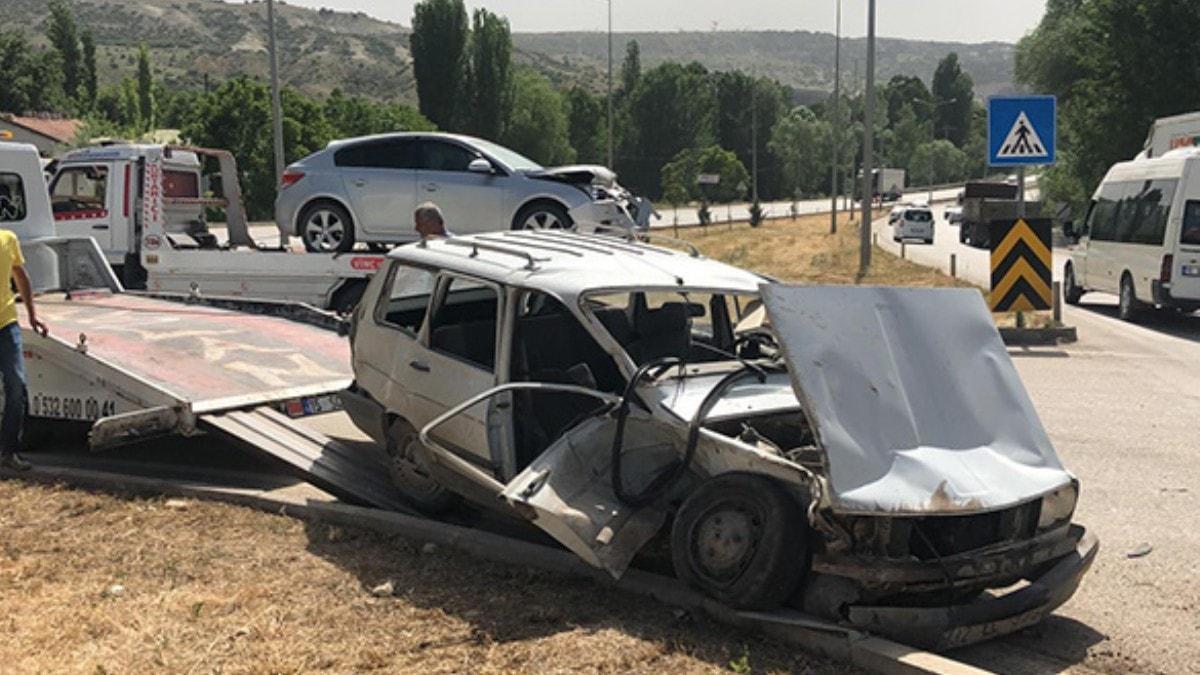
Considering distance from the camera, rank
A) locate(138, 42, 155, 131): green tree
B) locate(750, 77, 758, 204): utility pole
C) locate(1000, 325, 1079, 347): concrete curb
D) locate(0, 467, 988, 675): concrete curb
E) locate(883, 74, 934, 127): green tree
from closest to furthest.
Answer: locate(0, 467, 988, 675): concrete curb < locate(1000, 325, 1079, 347): concrete curb < locate(750, 77, 758, 204): utility pole < locate(138, 42, 155, 131): green tree < locate(883, 74, 934, 127): green tree

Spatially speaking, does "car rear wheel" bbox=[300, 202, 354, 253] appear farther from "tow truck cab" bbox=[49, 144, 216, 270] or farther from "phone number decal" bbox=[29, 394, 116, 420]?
"phone number decal" bbox=[29, 394, 116, 420]

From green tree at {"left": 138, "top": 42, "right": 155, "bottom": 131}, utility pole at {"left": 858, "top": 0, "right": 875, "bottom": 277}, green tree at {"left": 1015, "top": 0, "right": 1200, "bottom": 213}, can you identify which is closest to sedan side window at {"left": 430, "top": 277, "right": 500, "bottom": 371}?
utility pole at {"left": 858, "top": 0, "right": 875, "bottom": 277}

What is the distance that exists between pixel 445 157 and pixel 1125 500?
8.40m

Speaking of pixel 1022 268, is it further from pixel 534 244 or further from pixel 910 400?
pixel 910 400

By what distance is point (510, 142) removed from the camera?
91625 millimetres

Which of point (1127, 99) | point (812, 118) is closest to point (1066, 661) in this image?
point (1127, 99)

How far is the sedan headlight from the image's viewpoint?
5.00m

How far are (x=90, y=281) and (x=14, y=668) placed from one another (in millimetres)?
7122

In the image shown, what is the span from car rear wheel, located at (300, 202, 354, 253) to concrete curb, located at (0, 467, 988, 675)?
6.04 metres

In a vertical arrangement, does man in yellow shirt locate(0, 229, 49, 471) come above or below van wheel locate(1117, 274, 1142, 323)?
above

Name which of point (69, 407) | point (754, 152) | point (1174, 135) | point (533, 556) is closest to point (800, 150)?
point (754, 152)

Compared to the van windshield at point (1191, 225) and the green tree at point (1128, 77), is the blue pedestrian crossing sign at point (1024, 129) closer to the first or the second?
the van windshield at point (1191, 225)

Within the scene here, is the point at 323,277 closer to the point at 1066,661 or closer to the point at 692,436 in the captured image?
the point at 692,436

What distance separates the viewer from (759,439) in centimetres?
509
